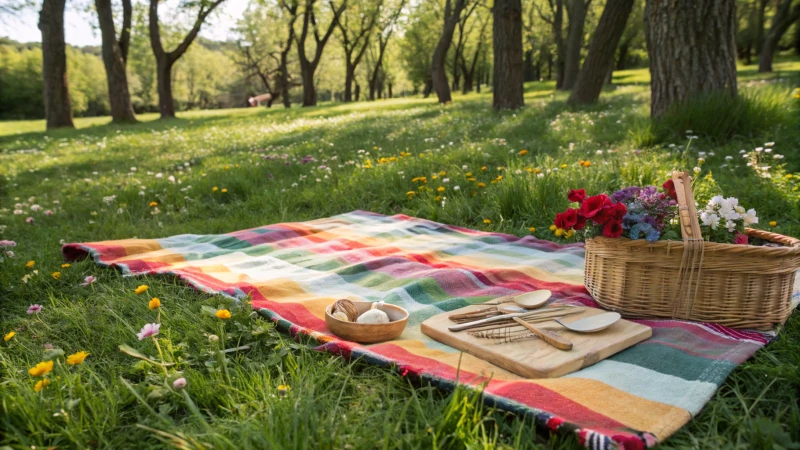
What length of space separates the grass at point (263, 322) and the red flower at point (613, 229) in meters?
0.72

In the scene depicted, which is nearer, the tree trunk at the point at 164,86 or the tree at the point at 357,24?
the tree trunk at the point at 164,86

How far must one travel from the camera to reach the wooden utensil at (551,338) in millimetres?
1958

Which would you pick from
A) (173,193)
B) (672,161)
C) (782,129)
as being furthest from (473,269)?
(782,129)

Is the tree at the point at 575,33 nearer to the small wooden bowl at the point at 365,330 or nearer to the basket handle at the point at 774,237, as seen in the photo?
the basket handle at the point at 774,237

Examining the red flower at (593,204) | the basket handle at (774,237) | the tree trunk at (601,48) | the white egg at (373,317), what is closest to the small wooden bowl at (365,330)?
the white egg at (373,317)

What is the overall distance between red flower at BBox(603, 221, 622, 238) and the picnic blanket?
44cm

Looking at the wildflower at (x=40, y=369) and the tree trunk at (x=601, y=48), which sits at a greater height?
the tree trunk at (x=601, y=48)

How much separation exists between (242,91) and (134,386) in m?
84.6

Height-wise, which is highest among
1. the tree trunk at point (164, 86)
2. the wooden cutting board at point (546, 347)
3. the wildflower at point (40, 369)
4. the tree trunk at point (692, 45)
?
the tree trunk at point (164, 86)

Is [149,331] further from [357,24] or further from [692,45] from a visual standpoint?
[357,24]

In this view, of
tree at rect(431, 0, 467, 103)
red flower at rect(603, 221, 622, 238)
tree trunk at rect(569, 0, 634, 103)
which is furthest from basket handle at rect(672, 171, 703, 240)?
tree at rect(431, 0, 467, 103)

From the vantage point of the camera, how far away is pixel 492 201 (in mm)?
4457

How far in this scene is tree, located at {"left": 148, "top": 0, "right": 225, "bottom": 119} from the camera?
18.6 metres

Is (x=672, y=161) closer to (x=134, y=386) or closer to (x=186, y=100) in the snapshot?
(x=134, y=386)
